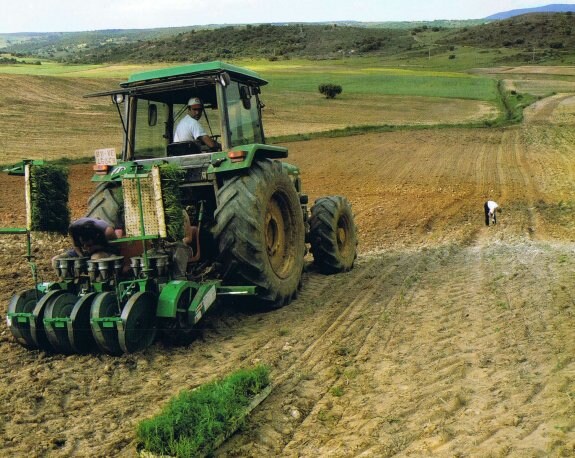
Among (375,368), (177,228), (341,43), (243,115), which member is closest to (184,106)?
(243,115)

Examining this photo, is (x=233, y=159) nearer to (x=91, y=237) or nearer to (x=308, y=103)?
(x=91, y=237)

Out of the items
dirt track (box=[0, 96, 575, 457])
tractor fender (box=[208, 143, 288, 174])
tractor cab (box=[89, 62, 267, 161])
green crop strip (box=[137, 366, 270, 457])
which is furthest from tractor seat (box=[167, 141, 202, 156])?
green crop strip (box=[137, 366, 270, 457])

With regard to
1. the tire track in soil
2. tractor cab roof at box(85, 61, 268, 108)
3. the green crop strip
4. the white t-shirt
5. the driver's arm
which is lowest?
the tire track in soil

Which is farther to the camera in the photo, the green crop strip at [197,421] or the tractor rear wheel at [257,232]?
the tractor rear wheel at [257,232]

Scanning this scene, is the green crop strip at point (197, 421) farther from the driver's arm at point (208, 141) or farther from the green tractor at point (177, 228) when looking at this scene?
the driver's arm at point (208, 141)

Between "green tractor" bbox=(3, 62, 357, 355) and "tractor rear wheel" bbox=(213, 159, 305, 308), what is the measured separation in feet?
0.03

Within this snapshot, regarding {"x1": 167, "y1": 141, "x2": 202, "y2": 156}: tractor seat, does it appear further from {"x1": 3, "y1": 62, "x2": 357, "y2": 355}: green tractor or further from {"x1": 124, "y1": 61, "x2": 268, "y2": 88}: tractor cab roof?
{"x1": 124, "y1": 61, "x2": 268, "y2": 88}: tractor cab roof

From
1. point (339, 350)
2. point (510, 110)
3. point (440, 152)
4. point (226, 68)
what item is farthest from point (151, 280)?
point (510, 110)

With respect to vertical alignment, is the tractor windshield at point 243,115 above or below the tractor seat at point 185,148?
above

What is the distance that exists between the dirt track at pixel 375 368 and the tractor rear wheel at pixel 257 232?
35 centimetres

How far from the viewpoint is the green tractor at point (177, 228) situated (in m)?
5.01

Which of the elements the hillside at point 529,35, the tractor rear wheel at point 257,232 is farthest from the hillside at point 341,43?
the tractor rear wheel at point 257,232

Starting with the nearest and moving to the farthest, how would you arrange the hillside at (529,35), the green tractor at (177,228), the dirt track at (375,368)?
1. the dirt track at (375,368)
2. the green tractor at (177,228)
3. the hillside at (529,35)

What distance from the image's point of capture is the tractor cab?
6.39 meters
